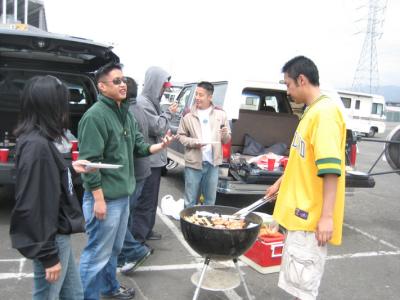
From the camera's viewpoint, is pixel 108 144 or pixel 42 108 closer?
pixel 42 108

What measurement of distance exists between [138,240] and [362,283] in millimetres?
2318

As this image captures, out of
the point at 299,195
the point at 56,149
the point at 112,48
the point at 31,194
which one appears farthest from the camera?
the point at 112,48

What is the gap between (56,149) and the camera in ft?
7.09

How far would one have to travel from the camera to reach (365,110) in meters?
25.1

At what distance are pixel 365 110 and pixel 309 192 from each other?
24.4 meters

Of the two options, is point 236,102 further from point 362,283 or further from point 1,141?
point 1,141

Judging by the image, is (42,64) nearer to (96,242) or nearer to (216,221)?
(96,242)

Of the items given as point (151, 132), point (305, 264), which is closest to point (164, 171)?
point (151, 132)

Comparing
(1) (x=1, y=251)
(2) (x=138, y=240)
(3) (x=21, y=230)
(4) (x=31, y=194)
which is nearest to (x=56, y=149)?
(4) (x=31, y=194)

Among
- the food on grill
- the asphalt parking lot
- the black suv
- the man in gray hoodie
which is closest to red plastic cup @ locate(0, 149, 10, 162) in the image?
the black suv

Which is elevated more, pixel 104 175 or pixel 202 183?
pixel 104 175

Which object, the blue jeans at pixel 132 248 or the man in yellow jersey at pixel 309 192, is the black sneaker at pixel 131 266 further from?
the man in yellow jersey at pixel 309 192

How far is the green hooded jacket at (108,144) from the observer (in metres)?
2.87

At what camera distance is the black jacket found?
201cm
